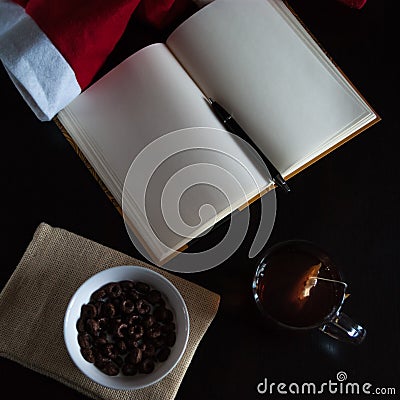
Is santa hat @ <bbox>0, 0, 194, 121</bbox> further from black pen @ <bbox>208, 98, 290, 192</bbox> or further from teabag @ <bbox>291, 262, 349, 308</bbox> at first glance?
teabag @ <bbox>291, 262, 349, 308</bbox>

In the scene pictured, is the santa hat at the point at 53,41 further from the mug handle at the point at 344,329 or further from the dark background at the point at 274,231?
the mug handle at the point at 344,329

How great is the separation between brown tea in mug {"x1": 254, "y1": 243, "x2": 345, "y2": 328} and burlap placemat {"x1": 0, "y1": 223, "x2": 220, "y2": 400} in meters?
0.06

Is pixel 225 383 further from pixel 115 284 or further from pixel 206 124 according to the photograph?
pixel 206 124

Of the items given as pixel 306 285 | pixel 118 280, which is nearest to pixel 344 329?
pixel 306 285

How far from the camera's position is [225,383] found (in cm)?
75

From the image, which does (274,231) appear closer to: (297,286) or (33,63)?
(297,286)

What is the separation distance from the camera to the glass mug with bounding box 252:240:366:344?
74cm

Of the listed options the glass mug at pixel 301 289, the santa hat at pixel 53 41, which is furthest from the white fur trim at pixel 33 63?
the glass mug at pixel 301 289

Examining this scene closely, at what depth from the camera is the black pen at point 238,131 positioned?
0.78 metres

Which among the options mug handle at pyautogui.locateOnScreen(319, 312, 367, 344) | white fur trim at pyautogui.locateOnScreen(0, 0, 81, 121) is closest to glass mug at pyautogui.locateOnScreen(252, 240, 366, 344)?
mug handle at pyautogui.locateOnScreen(319, 312, 367, 344)

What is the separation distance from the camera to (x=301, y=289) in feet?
2.45

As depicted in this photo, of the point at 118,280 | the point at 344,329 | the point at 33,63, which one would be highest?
the point at 33,63

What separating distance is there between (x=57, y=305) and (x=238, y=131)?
0.29 meters

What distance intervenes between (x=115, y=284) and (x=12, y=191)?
0.17 meters
